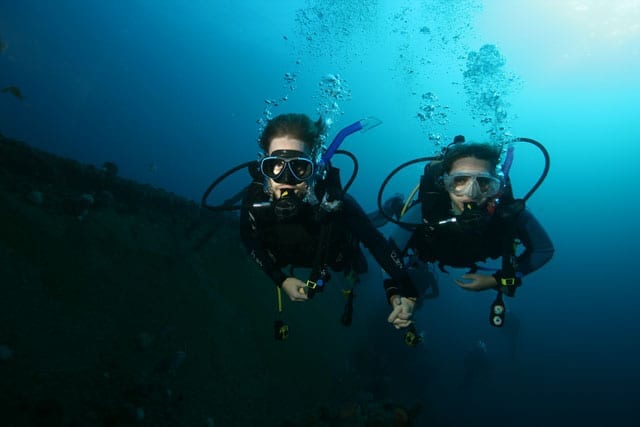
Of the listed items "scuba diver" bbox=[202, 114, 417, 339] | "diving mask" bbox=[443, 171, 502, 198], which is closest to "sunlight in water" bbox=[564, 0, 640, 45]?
"diving mask" bbox=[443, 171, 502, 198]

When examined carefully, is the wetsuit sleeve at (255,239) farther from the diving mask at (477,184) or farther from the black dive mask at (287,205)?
the diving mask at (477,184)

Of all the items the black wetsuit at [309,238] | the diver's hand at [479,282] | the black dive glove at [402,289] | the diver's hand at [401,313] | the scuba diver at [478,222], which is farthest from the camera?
the scuba diver at [478,222]

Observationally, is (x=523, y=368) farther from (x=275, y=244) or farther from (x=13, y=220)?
(x=13, y=220)

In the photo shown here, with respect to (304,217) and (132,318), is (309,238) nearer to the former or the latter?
(304,217)

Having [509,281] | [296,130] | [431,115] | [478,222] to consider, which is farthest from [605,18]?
[296,130]

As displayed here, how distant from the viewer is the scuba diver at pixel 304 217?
126 inches

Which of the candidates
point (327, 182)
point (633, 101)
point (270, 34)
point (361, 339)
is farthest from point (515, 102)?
point (327, 182)

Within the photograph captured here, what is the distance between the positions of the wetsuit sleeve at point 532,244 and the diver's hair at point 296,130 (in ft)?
8.94

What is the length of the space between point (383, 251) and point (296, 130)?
163 centimetres

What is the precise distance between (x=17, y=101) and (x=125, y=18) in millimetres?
52766

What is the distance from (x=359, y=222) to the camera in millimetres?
3494

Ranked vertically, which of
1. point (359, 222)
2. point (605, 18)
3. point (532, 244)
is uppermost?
point (605, 18)

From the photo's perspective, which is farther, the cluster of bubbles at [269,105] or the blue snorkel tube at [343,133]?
the cluster of bubbles at [269,105]

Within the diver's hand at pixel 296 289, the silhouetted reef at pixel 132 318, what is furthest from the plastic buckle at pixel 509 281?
the silhouetted reef at pixel 132 318
